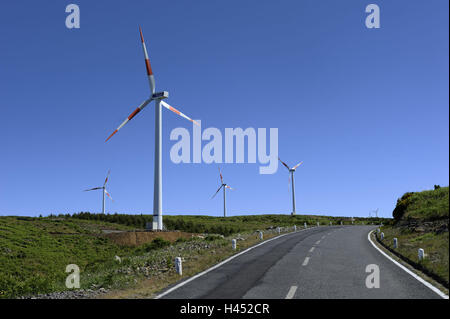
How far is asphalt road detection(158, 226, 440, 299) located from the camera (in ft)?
40.2

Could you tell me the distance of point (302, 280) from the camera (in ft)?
46.9

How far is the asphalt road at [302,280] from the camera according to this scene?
482 inches

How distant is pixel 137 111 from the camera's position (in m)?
46.5

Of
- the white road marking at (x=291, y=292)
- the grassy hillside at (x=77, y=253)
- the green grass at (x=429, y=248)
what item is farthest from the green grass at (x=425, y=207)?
the white road marking at (x=291, y=292)

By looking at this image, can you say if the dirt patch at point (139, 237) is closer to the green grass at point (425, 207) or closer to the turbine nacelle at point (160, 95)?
the turbine nacelle at point (160, 95)

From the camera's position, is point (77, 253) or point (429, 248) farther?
point (77, 253)

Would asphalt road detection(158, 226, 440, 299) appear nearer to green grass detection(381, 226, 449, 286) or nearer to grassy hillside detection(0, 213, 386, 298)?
green grass detection(381, 226, 449, 286)

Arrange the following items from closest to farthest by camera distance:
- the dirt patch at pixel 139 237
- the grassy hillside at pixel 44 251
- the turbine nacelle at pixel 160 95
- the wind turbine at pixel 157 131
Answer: the grassy hillside at pixel 44 251 → the wind turbine at pixel 157 131 → the dirt patch at pixel 139 237 → the turbine nacelle at pixel 160 95

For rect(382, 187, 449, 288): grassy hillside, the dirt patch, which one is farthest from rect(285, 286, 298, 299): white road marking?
the dirt patch

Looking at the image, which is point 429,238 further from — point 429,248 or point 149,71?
point 149,71

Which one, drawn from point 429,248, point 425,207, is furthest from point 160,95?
point 429,248
